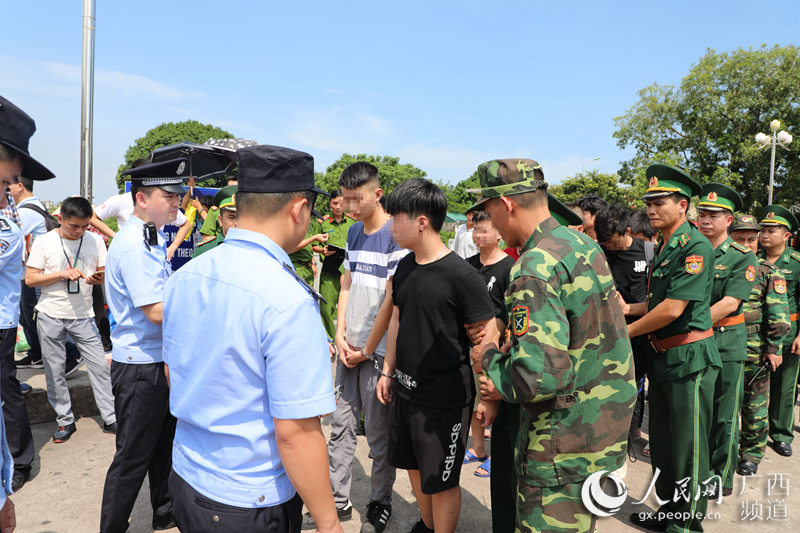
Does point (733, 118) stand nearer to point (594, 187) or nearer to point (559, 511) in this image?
point (594, 187)

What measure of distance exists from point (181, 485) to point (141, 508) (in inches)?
99.5

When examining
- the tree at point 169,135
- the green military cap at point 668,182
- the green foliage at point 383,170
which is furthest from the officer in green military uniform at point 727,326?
the tree at point 169,135

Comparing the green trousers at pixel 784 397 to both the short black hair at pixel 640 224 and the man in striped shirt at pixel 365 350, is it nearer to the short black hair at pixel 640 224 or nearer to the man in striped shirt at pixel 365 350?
the short black hair at pixel 640 224

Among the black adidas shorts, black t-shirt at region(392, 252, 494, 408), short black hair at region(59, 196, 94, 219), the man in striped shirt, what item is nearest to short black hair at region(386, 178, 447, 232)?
black t-shirt at region(392, 252, 494, 408)

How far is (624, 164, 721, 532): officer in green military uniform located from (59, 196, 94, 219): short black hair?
494 centimetres

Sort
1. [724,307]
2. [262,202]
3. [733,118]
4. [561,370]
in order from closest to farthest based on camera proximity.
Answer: [262,202]
[561,370]
[724,307]
[733,118]

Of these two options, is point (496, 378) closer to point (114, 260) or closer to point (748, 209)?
point (114, 260)

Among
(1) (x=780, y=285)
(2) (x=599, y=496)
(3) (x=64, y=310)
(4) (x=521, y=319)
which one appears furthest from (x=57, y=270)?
(1) (x=780, y=285)

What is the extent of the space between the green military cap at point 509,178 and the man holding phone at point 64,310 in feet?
12.8

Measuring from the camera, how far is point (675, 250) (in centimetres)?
337

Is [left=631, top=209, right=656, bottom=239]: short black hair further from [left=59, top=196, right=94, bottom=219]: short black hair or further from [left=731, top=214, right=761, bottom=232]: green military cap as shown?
[left=59, top=196, right=94, bottom=219]: short black hair

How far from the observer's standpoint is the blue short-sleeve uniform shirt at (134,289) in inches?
113

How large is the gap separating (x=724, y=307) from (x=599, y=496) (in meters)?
2.74

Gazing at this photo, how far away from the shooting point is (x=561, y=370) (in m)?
2.01
